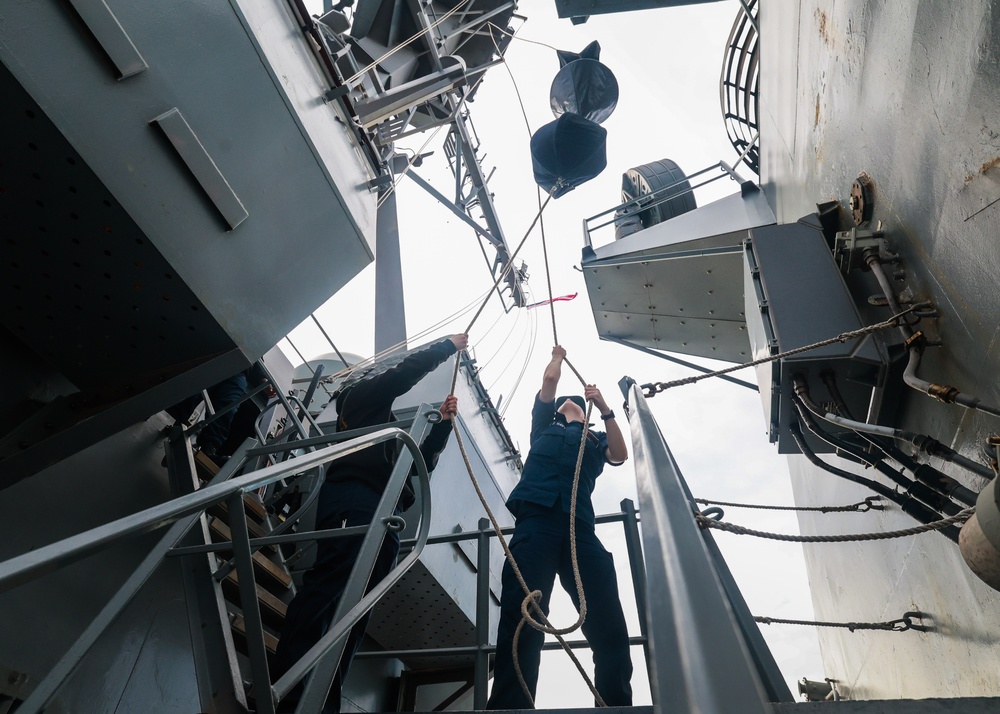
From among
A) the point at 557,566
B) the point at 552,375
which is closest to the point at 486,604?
the point at 557,566

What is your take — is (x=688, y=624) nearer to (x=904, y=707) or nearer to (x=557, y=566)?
(x=904, y=707)

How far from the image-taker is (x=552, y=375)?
4.34 metres

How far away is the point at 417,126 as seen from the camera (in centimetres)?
845

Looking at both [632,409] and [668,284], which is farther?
[668,284]

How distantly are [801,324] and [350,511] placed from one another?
7.72ft

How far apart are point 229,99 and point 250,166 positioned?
274mm

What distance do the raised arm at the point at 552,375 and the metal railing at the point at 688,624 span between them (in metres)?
3.24

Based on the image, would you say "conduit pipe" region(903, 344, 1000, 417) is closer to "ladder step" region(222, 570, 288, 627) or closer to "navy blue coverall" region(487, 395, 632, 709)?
"navy blue coverall" region(487, 395, 632, 709)

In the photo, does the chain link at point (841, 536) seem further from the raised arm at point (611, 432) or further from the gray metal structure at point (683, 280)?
the gray metal structure at point (683, 280)

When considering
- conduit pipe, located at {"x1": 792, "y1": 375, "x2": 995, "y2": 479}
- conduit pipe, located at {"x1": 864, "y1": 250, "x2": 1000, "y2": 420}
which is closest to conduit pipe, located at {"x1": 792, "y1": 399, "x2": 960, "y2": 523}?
conduit pipe, located at {"x1": 792, "y1": 375, "x2": 995, "y2": 479}

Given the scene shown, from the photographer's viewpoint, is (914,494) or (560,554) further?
(560,554)

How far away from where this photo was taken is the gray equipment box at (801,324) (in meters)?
2.61

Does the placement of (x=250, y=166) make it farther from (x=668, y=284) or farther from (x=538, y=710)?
(x=668, y=284)

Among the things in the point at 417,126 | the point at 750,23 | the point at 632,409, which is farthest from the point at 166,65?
the point at 417,126
